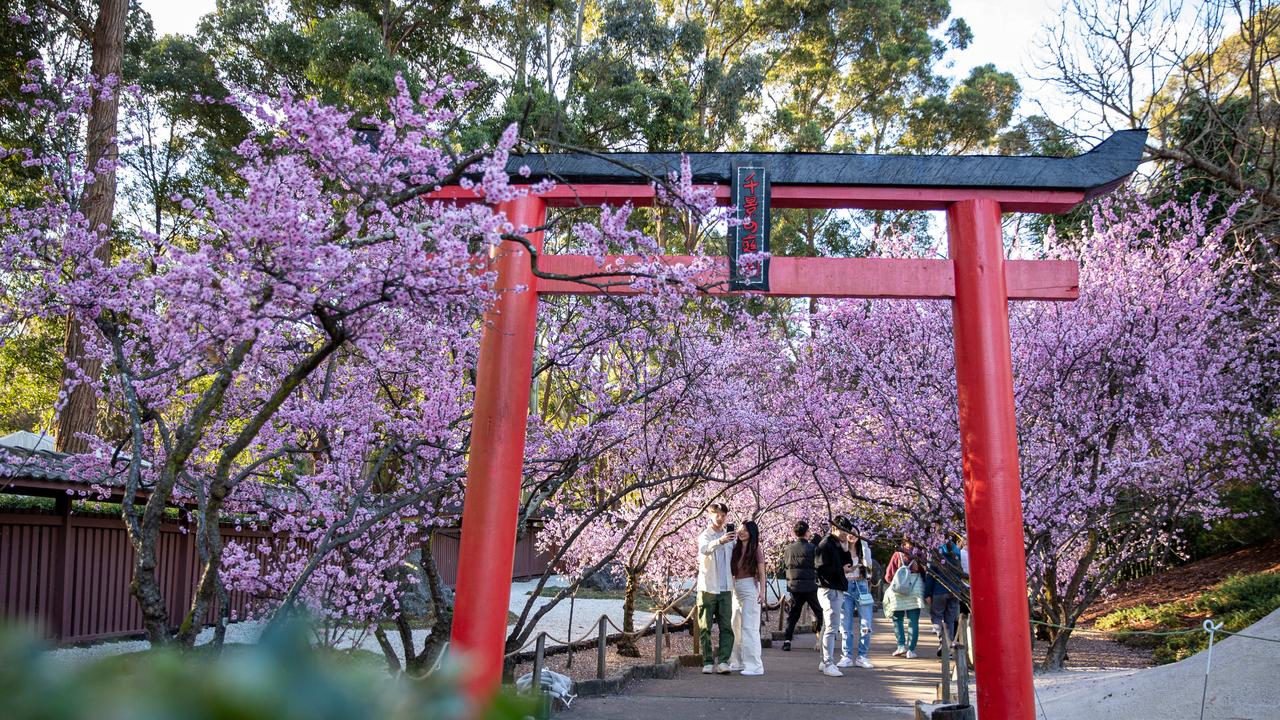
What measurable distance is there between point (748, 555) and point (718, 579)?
0.42 m

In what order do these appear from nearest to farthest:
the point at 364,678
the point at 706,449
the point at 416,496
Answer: the point at 364,678 < the point at 416,496 < the point at 706,449

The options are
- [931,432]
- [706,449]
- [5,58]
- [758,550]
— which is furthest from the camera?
[5,58]

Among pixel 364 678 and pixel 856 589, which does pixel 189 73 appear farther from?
pixel 364 678

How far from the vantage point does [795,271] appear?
6945mm

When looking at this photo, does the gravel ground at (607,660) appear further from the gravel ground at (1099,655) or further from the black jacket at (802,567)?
the gravel ground at (1099,655)

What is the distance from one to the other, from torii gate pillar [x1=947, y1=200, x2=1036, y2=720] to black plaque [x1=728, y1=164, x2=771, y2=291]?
1563 millimetres

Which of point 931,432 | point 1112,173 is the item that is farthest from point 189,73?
point 1112,173

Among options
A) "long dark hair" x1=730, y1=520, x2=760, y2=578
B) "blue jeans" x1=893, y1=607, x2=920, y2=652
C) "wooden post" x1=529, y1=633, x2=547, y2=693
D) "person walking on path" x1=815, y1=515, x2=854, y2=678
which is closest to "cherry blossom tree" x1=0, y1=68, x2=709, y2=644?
"wooden post" x1=529, y1=633, x2=547, y2=693

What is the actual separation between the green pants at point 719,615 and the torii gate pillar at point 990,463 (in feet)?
11.9

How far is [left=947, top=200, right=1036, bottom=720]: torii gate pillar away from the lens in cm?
659

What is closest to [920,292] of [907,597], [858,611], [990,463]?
[990,463]

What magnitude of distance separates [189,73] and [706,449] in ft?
43.1

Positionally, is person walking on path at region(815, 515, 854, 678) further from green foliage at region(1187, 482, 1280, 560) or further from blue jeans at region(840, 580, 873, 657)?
green foliage at region(1187, 482, 1280, 560)

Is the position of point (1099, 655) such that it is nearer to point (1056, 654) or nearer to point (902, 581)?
point (1056, 654)
